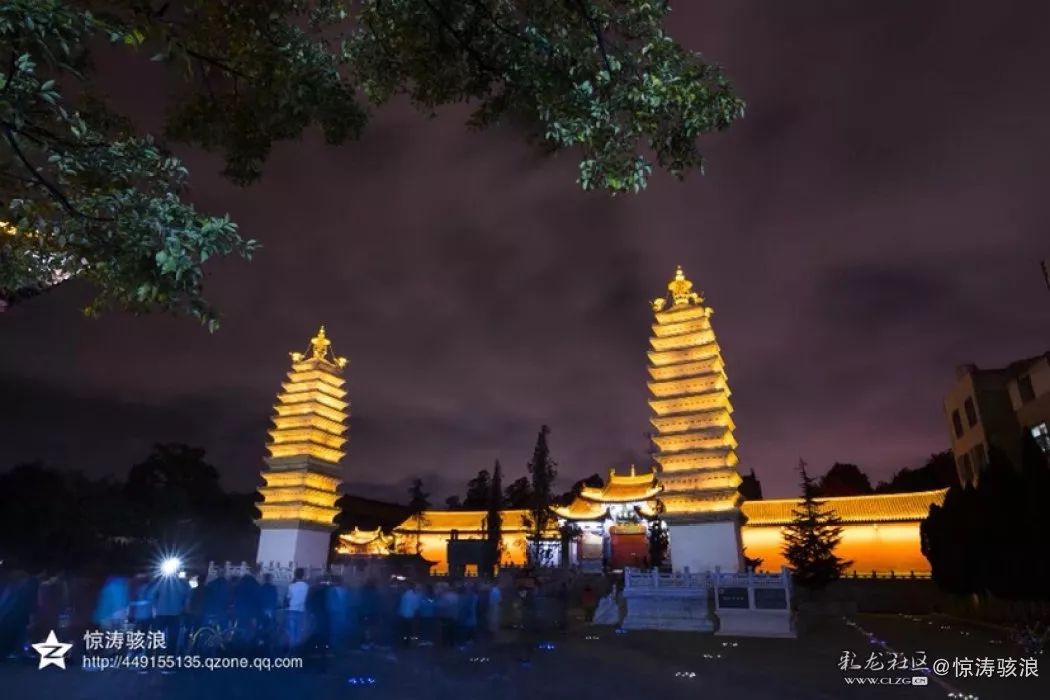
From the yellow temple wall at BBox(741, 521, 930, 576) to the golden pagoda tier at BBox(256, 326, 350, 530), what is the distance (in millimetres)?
28469

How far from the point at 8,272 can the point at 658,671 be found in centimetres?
1257

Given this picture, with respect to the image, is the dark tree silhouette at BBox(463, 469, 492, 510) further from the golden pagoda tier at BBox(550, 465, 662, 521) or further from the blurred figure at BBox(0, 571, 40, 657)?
the blurred figure at BBox(0, 571, 40, 657)

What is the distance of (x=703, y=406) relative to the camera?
34.9 meters

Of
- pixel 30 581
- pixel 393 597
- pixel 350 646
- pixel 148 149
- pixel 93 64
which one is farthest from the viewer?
pixel 393 597

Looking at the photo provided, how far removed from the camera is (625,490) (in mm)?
43781

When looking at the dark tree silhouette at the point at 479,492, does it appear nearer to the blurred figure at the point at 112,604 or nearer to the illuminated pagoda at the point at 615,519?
the illuminated pagoda at the point at 615,519

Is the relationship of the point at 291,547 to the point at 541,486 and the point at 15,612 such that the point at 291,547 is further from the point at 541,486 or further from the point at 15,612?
the point at 15,612

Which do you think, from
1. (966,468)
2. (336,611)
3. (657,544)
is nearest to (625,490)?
(657,544)

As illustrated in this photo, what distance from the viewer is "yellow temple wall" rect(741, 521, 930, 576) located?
37.3m

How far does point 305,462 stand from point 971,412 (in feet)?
133

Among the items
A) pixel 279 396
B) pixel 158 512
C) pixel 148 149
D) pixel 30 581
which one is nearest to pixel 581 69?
pixel 148 149

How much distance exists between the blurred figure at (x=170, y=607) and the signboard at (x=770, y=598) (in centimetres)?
1729

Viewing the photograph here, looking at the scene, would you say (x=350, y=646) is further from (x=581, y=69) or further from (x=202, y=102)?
(x=581, y=69)


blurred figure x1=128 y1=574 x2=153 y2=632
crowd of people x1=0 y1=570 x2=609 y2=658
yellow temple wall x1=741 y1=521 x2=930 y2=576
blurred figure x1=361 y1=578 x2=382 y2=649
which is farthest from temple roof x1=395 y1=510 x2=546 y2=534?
blurred figure x1=128 y1=574 x2=153 y2=632
